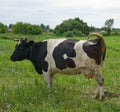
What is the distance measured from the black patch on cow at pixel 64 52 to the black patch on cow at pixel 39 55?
1.25ft

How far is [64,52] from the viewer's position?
9016mm

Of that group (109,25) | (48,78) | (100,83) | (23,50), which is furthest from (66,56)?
(109,25)

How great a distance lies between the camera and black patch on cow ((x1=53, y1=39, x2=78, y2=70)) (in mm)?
8852

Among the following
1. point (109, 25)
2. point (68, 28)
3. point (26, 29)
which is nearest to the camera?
point (68, 28)

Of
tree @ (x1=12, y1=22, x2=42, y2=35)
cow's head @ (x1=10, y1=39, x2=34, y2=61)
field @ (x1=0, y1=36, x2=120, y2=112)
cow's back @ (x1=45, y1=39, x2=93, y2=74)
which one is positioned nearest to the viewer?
field @ (x1=0, y1=36, x2=120, y2=112)

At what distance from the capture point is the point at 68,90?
9594 mm

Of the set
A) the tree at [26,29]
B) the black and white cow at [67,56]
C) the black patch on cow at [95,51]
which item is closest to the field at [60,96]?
the black and white cow at [67,56]

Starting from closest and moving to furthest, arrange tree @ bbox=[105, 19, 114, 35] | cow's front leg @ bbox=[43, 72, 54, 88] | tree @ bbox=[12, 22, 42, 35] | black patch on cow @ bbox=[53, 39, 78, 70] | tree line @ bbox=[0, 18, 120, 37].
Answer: black patch on cow @ bbox=[53, 39, 78, 70], cow's front leg @ bbox=[43, 72, 54, 88], tree line @ bbox=[0, 18, 120, 37], tree @ bbox=[12, 22, 42, 35], tree @ bbox=[105, 19, 114, 35]

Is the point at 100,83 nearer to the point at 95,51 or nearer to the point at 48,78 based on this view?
the point at 95,51

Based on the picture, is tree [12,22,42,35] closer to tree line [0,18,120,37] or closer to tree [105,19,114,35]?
tree line [0,18,120,37]

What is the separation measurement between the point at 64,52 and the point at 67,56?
156 mm

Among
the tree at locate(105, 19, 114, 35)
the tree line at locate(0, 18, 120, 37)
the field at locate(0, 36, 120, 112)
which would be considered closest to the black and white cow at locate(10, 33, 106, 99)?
the field at locate(0, 36, 120, 112)

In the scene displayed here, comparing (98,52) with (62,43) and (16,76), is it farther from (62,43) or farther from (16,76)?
(16,76)

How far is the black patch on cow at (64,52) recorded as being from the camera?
8.85 meters
